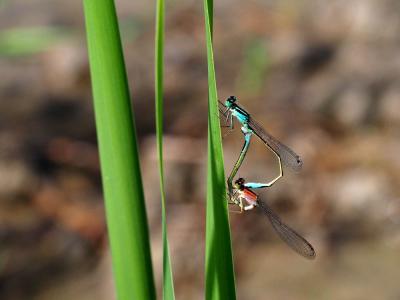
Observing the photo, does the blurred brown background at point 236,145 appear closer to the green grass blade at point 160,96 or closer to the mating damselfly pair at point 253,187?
the mating damselfly pair at point 253,187

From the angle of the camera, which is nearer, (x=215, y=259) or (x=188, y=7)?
(x=215, y=259)

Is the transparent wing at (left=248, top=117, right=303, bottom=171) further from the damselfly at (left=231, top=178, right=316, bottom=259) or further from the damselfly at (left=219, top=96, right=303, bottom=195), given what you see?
the damselfly at (left=231, top=178, right=316, bottom=259)

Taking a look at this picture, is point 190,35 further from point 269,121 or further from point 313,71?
point 269,121

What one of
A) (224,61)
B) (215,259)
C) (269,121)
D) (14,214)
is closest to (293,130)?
(269,121)

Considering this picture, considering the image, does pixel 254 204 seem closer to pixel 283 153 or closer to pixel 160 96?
pixel 283 153

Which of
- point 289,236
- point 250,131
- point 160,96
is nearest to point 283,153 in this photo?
point 250,131

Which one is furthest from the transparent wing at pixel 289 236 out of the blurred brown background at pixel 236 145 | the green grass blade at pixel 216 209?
the blurred brown background at pixel 236 145
